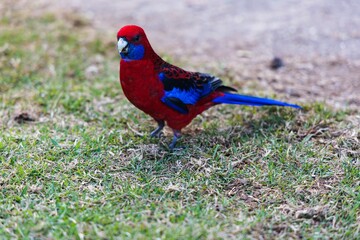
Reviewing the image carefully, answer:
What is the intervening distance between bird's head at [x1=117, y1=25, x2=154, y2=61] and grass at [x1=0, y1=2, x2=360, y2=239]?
699 millimetres

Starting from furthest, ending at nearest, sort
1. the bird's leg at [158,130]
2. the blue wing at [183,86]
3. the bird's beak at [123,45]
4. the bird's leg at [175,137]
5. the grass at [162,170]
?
the bird's leg at [158,130] → the bird's leg at [175,137] → the blue wing at [183,86] → the bird's beak at [123,45] → the grass at [162,170]

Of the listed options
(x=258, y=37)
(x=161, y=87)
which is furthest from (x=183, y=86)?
(x=258, y=37)

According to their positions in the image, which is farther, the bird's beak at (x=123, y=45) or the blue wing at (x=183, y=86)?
the blue wing at (x=183, y=86)

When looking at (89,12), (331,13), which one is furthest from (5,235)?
(331,13)

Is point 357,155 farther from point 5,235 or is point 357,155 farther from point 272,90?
point 5,235

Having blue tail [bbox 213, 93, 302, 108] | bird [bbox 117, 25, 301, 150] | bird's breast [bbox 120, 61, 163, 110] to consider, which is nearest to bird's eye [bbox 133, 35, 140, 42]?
bird [bbox 117, 25, 301, 150]

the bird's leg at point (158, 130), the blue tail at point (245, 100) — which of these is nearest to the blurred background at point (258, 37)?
the blue tail at point (245, 100)

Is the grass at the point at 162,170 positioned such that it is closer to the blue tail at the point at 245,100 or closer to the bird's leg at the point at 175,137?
the bird's leg at the point at 175,137

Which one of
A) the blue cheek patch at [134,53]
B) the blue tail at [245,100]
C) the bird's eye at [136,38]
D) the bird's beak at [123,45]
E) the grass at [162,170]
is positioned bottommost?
the grass at [162,170]

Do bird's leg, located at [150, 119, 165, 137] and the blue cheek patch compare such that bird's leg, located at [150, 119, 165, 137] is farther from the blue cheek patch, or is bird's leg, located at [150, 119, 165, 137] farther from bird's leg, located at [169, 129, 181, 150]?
the blue cheek patch

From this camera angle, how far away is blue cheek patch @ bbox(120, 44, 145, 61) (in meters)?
3.79

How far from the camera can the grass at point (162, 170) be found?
3.09 m

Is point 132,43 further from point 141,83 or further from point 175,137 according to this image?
point 175,137

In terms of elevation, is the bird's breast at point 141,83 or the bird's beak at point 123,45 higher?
the bird's beak at point 123,45
